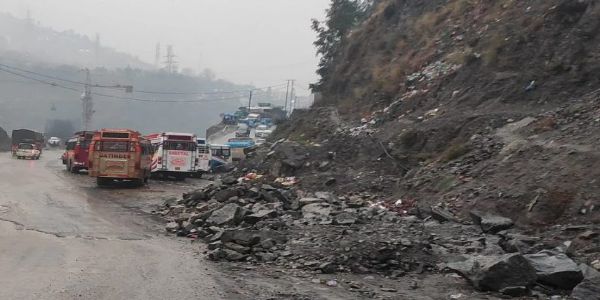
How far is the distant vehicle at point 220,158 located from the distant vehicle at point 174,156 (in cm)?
800

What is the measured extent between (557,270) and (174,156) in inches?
1080

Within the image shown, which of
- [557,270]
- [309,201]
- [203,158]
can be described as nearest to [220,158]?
[203,158]

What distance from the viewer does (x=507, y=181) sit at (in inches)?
474

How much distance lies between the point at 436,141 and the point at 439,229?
710 cm

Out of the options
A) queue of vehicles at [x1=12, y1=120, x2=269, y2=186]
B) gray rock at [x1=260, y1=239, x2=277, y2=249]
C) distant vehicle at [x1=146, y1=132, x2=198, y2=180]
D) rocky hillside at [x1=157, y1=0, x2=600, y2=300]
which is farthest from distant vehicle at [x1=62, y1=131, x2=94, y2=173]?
gray rock at [x1=260, y1=239, x2=277, y2=249]

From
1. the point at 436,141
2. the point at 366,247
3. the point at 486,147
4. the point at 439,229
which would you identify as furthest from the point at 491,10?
the point at 366,247

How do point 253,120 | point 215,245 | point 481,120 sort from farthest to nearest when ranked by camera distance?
point 253,120, point 481,120, point 215,245

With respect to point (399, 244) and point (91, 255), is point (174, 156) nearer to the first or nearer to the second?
point (91, 255)

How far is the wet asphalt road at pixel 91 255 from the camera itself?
741 cm

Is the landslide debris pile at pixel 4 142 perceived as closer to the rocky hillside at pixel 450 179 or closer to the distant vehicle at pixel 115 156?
the distant vehicle at pixel 115 156

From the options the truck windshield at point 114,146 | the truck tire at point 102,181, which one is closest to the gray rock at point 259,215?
the truck windshield at point 114,146

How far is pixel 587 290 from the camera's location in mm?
6527

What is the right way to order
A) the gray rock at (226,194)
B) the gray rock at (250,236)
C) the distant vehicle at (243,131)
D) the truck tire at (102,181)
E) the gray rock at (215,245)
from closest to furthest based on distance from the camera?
1. the gray rock at (250,236)
2. the gray rock at (215,245)
3. the gray rock at (226,194)
4. the truck tire at (102,181)
5. the distant vehicle at (243,131)

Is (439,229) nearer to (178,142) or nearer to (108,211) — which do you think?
(108,211)
